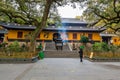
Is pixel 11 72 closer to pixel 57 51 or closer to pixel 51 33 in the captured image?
pixel 57 51

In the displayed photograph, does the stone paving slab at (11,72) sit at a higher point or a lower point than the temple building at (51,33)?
lower

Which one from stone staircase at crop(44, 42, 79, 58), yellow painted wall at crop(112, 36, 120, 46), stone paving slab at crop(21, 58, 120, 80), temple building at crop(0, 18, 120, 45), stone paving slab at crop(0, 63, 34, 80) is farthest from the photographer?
yellow painted wall at crop(112, 36, 120, 46)

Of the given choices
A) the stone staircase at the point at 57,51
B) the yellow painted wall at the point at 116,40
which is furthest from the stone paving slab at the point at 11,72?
the yellow painted wall at the point at 116,40

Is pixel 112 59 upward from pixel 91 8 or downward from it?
downward

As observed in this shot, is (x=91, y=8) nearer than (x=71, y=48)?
Yes

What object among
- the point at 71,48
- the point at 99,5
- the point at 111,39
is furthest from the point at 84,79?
the point at 111,39

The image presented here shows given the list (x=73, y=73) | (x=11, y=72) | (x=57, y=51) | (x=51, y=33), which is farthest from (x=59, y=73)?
(x=51, y=33)

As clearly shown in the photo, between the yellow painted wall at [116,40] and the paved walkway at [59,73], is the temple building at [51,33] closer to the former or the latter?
the yellow painted wall at [116,40]

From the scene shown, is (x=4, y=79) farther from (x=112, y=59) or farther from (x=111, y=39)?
(x=111, y=39)

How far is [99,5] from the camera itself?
1143 inches

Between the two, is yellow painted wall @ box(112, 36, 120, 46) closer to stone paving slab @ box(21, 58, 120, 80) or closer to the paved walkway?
the paved walkway

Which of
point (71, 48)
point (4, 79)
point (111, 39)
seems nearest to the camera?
point (4, 79)

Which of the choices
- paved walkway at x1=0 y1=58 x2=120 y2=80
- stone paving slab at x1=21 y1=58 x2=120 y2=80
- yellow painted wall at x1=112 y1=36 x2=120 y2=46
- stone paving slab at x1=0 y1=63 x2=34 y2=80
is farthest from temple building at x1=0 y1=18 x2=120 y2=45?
stone paving slab at x1=21 y1=58 x2=120 y2=80

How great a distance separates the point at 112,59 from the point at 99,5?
675 cm
